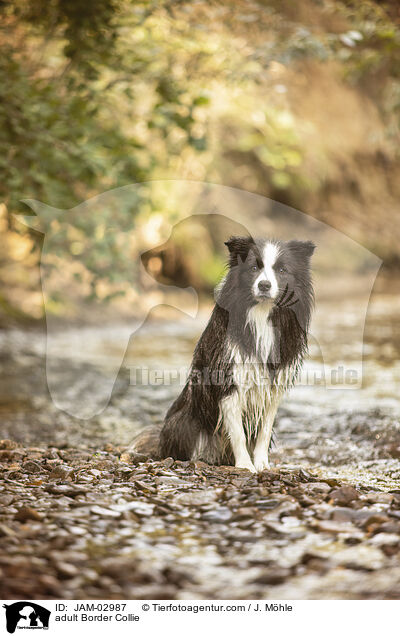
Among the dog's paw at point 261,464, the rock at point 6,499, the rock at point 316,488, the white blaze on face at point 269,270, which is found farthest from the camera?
the dog's paw at point 261,464

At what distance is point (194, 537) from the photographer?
8.10 ft

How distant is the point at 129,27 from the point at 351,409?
438 cm

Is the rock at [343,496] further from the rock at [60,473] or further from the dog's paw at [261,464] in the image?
the rock at [60,473]

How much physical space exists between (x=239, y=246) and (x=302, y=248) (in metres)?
0.36

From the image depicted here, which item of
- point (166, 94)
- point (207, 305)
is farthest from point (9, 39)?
point (207, 305)

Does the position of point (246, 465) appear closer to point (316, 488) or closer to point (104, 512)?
point (316, 488)

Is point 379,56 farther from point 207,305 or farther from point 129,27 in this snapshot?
point 207,305

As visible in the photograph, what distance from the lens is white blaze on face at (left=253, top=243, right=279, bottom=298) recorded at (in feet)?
11.0

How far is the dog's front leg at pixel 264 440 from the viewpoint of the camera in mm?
3689

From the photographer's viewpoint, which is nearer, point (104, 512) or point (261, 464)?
point (104, 512)
